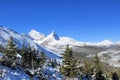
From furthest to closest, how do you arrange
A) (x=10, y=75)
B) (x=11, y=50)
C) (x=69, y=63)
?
(x=11, y=50) → (x=69, y=63) → (x=10, y=75)

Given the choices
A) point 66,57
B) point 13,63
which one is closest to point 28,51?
point 13,63

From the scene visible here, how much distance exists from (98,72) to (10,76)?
36.4 meters

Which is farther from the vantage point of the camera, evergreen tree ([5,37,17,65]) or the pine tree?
evergreen tree ([5,37,17,65])

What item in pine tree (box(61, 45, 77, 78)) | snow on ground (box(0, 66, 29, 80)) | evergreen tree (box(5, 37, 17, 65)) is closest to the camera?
snow on ground (box(0, 66, 29, 80))

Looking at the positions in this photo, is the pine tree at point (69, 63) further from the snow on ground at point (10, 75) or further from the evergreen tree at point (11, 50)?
the evergreen tree at point (11, 50)

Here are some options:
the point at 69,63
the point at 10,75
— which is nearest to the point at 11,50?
the point at 10,75

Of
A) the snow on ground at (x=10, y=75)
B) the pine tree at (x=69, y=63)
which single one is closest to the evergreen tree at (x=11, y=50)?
the snow on ground at (x=10, y=75)

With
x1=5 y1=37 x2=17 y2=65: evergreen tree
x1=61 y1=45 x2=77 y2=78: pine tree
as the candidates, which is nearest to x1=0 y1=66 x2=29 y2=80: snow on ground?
x1=5 y1=37 x2=17 y2=65: evergreen tree

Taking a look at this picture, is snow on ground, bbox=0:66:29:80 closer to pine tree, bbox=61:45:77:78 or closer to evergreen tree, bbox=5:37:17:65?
evergreen tree, bbox=5:37:17:65

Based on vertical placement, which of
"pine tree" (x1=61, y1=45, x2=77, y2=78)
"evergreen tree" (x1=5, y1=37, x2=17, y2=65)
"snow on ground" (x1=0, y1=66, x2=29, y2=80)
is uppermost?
"evergreen tree" (x1=5, y1=37, x2=17, y2=65)

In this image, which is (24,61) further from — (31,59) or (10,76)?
(10,76)

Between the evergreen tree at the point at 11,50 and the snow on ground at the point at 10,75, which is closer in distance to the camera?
the snow on ground at the point at 10,75

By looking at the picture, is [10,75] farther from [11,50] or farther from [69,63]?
[69,63]

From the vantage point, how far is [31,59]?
257 ft
